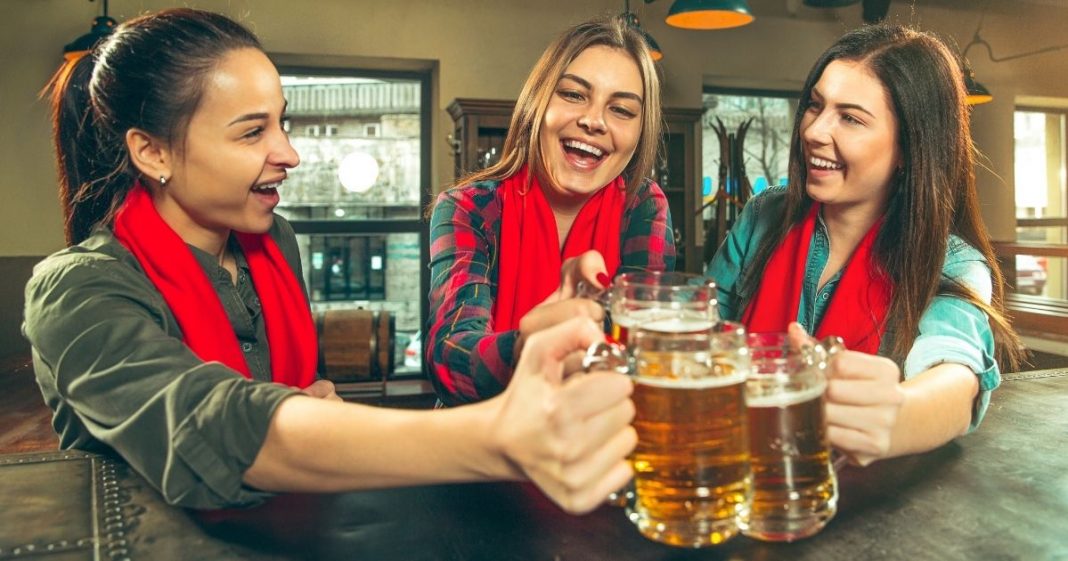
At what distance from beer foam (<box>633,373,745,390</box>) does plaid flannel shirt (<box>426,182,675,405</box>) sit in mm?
632

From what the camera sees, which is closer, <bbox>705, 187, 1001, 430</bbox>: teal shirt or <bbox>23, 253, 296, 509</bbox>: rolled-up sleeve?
<bbox>23, 253, 296, 509</bbox>: rolled-up sleeve

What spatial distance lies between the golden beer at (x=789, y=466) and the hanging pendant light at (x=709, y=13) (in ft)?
10.4

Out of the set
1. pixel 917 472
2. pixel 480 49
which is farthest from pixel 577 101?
Result: pixel 480 49

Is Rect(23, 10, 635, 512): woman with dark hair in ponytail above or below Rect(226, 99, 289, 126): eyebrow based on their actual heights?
below

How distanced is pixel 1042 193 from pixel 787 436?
864 cm

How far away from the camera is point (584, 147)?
1800 mm

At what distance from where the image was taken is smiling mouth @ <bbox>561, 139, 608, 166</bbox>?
5.91ft

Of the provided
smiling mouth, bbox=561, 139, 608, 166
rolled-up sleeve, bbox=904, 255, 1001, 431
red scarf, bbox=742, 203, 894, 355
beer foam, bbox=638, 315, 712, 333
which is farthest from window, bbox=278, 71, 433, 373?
beer foam, bbox=638, 315, 712, 333

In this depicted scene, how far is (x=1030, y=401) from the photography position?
1.58 m

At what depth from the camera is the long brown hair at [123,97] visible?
1390 mm

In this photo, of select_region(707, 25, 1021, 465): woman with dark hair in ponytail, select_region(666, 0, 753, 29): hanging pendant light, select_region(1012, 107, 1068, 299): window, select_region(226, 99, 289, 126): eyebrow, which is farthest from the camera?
select_region(1012, 107, 1068, 299): window

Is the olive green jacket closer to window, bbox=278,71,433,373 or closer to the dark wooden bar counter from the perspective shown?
the dark wooden bar counter

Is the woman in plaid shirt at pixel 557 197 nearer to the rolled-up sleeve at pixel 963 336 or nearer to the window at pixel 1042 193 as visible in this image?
the rolled-up sleeve at pixel 963 336

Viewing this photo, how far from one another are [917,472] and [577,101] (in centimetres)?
103
